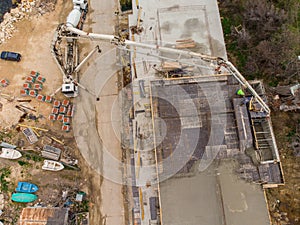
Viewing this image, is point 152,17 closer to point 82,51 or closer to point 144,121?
point 82,51

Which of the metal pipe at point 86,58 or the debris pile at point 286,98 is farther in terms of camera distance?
the metal pipe at point 86,58

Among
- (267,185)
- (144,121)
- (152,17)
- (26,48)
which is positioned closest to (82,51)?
(26,48)

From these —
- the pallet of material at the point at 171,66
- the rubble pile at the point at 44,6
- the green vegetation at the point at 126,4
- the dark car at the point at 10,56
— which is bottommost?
the pallet of material at the point at 171,66

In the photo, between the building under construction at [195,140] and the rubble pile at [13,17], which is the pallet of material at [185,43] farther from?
the rubble pile at [13,17]

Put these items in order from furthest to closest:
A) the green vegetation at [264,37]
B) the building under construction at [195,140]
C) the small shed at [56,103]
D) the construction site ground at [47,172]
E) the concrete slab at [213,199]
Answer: the small shed at [56,103] → the green vegetation at [264,37] → the construction site ground at [47,172] → the building under construction at [195,140] → the concrete slab at [213,199]

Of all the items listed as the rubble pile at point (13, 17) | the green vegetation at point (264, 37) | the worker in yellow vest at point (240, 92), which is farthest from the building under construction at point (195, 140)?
the rubble pile at point (13, 17)

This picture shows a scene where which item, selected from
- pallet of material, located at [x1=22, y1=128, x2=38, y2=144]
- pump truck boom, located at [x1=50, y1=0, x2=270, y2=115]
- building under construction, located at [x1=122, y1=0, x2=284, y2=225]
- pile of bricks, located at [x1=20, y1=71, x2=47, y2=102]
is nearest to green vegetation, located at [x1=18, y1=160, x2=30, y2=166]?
pallet of material, located at [x1=22, y1=128, x2=38, y2=144]

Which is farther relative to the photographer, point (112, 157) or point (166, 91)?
point (112, 157)

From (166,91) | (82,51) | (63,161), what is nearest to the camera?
(166,91)
